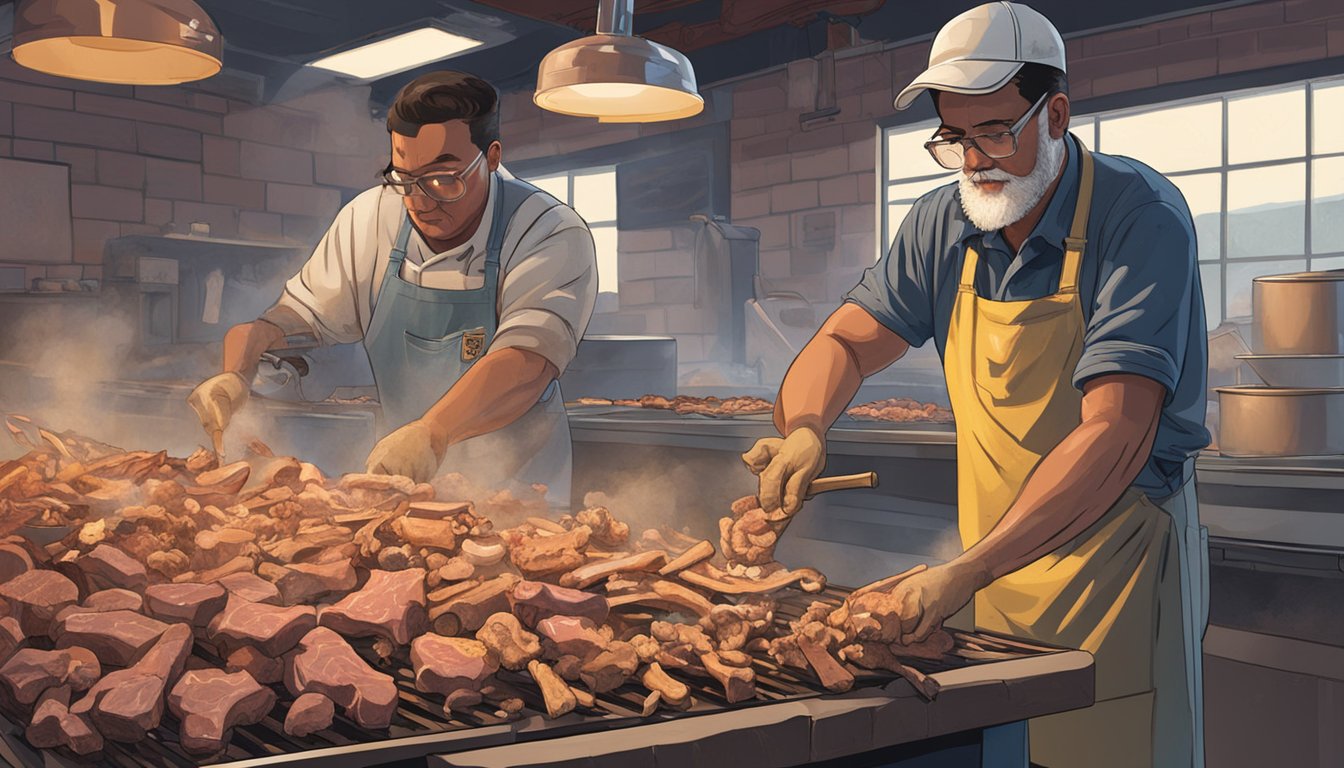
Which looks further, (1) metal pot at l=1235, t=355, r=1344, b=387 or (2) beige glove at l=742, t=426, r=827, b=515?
(1) metal pot at l=1235, t=355, r=1344, b=387

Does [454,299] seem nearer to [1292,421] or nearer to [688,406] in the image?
[688,406]

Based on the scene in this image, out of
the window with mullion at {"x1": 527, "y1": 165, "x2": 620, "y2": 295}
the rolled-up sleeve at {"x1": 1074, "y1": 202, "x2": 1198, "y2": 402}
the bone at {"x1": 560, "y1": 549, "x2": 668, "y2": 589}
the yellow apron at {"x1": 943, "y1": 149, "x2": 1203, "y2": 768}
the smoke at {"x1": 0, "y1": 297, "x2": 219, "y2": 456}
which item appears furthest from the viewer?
the window with mullion at {"x1": 527, "y1": 165, "x2": 620, "y2": 295}

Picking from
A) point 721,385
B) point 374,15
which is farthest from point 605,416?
point 374,15

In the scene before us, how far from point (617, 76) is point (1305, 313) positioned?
5.06ft

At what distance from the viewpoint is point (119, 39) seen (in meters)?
2.09

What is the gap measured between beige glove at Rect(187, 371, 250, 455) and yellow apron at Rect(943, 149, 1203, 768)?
4.62 feet

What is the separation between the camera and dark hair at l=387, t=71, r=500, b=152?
2.11 m

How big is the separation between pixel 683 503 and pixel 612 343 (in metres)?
1.01

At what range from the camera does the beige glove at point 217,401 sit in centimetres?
201

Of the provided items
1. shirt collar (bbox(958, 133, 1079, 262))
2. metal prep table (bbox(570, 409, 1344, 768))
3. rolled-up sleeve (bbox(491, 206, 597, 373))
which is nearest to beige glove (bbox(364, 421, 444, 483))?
rolled-up sleeve (bbox(491, 206, 597, 373))

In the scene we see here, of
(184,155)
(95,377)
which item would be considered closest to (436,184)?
(95,377)

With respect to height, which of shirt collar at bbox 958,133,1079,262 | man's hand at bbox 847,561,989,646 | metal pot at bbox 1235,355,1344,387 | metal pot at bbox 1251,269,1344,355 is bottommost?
man's hand at bbox 847,561,989,646

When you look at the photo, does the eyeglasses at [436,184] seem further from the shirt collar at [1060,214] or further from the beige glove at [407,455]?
the shirt collar at [1060,214]

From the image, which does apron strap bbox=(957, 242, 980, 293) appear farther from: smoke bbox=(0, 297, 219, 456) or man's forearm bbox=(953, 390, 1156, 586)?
smoke bbox=(0, 297, 219, 456)
